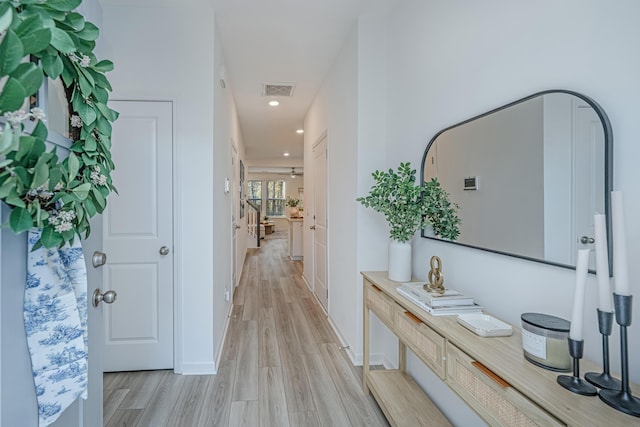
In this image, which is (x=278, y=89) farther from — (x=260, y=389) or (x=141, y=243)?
(x=260, y=389)

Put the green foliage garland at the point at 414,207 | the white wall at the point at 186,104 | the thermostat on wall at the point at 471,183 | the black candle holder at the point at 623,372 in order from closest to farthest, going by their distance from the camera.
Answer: the black candle holder at the point at 623,372
the thermostat on wall at the point at 471,183
the green foliage garland at the point at 414,207
the white wall at the point at 186,104

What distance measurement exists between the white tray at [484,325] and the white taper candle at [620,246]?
1.55 ft

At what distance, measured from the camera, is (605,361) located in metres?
0.80

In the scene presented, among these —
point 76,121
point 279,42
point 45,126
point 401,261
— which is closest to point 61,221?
point 45,126

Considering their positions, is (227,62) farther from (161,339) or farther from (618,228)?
(618,228)

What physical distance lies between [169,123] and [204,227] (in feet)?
2.69

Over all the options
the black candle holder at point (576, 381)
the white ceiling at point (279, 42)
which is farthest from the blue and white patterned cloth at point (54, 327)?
the white ceiling at point (279, 42)

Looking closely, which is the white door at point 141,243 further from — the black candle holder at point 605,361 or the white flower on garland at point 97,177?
the black candle holder at point 605,361

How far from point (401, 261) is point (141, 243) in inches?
75.4

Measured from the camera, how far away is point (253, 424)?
191cm

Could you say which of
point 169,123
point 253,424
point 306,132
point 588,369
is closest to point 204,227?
point 169,123

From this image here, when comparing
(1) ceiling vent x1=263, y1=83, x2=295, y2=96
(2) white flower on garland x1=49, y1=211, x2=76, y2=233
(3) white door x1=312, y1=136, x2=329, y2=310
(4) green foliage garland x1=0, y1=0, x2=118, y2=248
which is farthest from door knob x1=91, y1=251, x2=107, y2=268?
(1) ceiling vent x1=263, y1=83, x2=295, y2=96

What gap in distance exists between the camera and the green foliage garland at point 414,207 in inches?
71.1

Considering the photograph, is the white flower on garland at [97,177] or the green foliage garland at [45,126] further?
the white flower on garland at [97,177]
